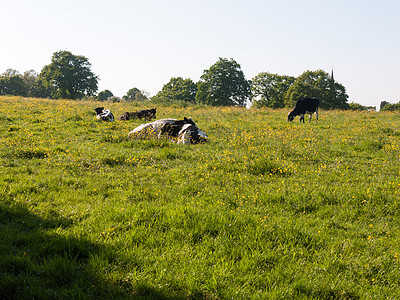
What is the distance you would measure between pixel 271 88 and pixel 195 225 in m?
75.7

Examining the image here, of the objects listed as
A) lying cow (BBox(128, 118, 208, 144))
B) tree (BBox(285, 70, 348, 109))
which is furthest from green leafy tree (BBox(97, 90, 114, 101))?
lying cow (BBox(128, 118, 208, 144))

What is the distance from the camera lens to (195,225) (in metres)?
4.32

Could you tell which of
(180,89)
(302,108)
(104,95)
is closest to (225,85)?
(180,89)

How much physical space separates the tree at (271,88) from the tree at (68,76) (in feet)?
150

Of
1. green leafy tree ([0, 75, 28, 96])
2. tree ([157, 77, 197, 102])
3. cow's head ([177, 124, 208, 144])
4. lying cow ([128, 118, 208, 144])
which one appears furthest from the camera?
tree ([157, 77, 197, 102])

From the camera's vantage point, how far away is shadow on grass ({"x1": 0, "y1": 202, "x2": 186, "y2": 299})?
2.77 m

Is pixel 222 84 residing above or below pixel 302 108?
above

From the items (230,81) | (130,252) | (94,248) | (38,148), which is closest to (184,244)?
(130,252)

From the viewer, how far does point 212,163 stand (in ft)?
26.2

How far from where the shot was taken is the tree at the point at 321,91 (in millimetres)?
63281

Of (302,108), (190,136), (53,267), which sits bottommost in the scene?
(53,267)

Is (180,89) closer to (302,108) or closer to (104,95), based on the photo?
(302,108)

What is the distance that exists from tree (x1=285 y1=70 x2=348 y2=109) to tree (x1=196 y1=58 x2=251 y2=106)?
1257cm

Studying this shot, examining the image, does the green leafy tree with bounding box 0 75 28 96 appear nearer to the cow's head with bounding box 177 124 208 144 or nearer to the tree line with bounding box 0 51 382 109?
the tree line with bounding box 0 51 382 109
